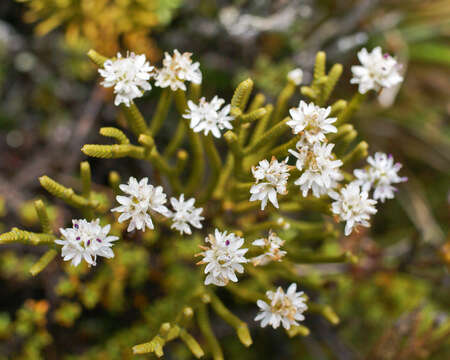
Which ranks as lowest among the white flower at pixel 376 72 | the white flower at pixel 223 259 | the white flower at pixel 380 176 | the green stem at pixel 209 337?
the green stem at pixel 209 337

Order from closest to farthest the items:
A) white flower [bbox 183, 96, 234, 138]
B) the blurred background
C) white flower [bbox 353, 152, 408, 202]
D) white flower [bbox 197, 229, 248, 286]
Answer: white flower [bbox 197, 229, 248, 286]
white flower [bbox 183, 96, 234, 138]
white flower [bbox 353, 152, 408, 202]
the blurred background

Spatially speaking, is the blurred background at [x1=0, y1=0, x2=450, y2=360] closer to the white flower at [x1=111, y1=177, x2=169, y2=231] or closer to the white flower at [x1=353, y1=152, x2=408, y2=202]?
the white flower at [x1=353, y1=152, x2=408, y2=202]

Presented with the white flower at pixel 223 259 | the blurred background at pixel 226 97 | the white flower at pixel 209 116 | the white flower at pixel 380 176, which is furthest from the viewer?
the blurred background at pixel 226 97

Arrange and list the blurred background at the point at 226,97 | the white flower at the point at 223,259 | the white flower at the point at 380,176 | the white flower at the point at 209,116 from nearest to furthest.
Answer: the white flower at the point at 223,259
the white flower at the point at 209,116
the white flower at the point at 380,176
the blurred background at the point at 226,97

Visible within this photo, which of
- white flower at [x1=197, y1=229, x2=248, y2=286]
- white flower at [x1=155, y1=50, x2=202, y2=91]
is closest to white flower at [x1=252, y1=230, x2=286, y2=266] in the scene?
white flower at [x1=197, y1=229, x2=248, y2=286]

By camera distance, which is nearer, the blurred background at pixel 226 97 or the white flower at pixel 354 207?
the white flower at pixel 354 207

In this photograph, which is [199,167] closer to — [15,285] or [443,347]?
[15,285]

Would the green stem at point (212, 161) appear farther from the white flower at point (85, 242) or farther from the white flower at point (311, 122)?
the white flower at point (85, 242)

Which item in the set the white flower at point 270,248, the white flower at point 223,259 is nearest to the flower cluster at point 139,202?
the white flower at point 223,259
